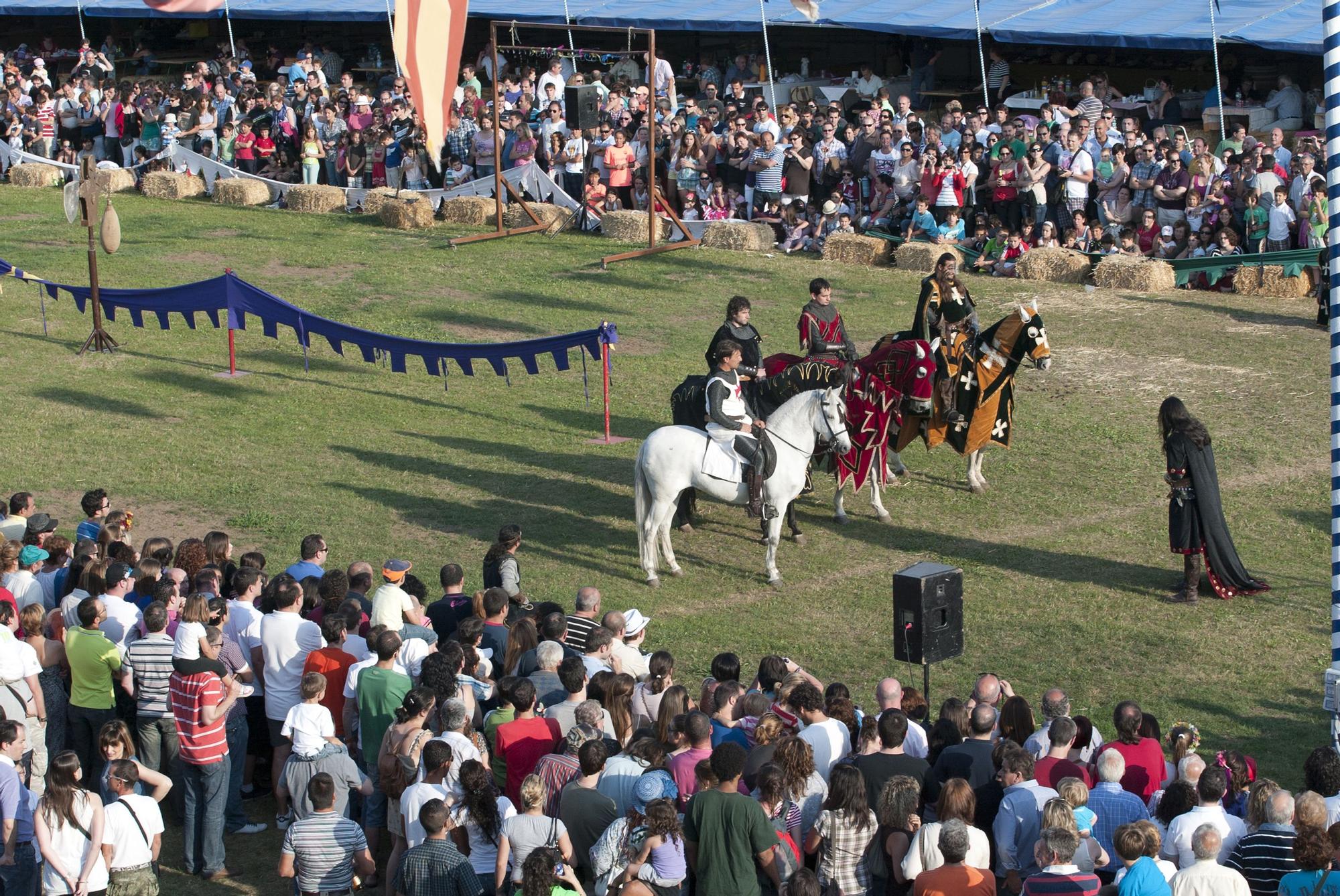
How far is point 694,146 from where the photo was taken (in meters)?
26.6

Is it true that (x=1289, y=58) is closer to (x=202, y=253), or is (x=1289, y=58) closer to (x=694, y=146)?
(x=694, y=146)

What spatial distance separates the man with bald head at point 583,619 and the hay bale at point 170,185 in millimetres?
22098

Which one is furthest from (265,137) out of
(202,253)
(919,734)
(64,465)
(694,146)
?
(919,734)

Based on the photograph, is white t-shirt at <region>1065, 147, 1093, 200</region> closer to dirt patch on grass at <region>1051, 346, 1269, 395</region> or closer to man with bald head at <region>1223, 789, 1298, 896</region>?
dirt patch on grass at <region>1051, 346, 1269, 395</region>

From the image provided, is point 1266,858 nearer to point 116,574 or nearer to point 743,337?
point 116,574

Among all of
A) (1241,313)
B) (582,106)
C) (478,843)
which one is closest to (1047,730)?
(478,843)

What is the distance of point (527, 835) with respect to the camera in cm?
755

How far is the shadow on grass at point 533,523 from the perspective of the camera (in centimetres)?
1459

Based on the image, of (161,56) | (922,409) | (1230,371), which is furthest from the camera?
(161,56)

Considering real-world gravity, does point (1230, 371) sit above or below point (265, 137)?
below

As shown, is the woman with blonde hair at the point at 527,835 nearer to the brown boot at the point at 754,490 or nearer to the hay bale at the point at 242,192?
the brown boot at the point at 754,490

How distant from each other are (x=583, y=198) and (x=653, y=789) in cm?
2013

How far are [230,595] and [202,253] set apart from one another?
51.0ft

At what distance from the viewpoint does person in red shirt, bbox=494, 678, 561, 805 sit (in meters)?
8.35
